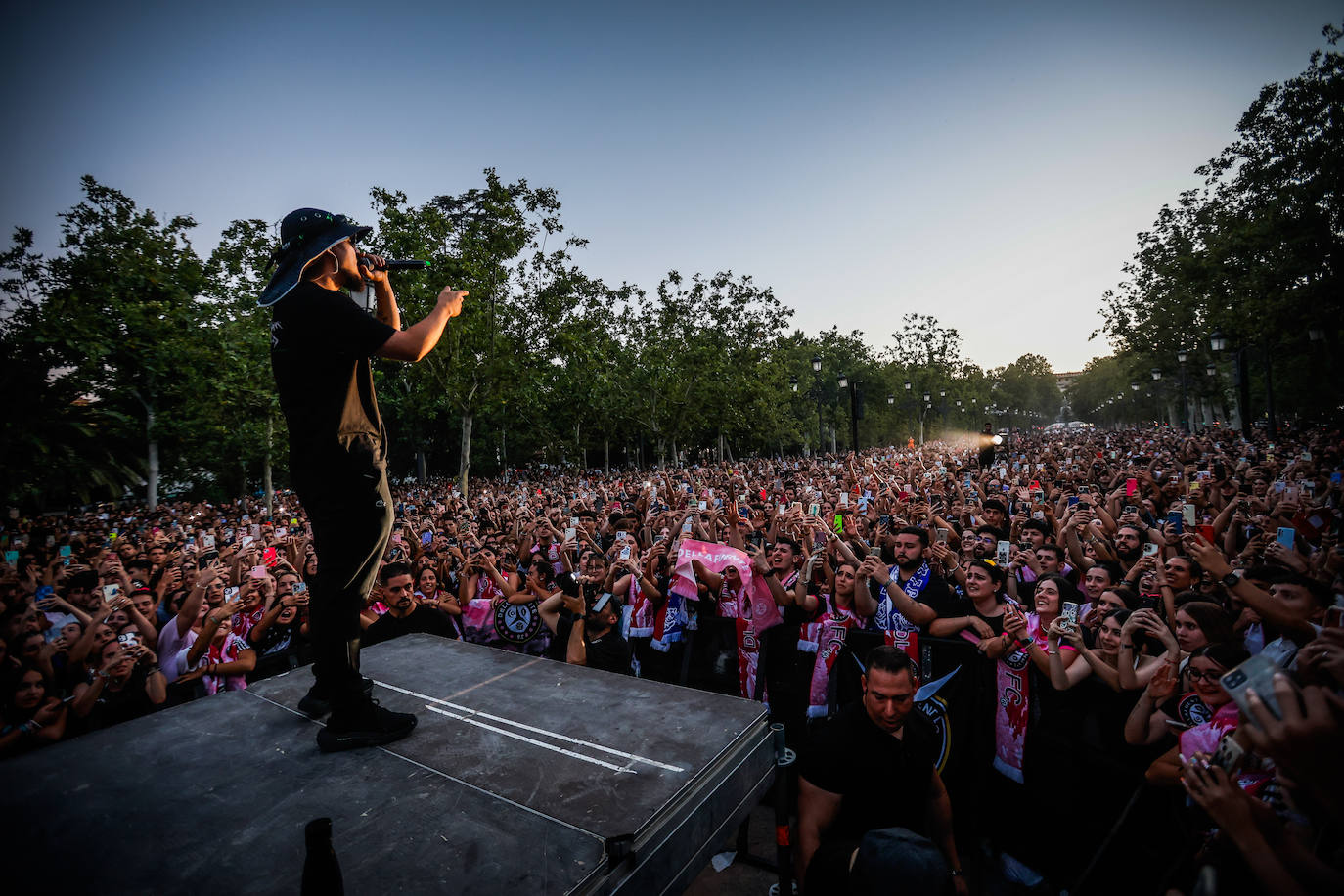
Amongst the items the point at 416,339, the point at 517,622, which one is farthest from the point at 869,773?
the point at 517,622

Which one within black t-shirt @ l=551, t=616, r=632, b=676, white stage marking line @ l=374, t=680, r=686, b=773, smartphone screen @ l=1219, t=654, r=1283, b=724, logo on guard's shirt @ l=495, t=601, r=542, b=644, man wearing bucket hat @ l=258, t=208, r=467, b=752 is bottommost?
black t-shirt @ l=551, t=616, r=632, b=676

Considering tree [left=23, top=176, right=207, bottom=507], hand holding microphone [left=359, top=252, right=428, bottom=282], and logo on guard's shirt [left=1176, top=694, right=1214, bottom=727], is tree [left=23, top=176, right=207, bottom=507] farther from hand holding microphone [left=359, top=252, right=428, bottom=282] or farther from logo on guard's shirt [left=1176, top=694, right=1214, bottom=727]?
logo on guard's shirt [left=1176, top=694, right=1214, bottom=727]

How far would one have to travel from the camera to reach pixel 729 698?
298 cm

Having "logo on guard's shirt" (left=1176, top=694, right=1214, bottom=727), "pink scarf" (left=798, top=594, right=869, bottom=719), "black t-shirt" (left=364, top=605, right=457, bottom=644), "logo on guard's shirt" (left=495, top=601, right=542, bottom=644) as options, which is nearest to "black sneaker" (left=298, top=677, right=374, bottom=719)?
"black t-shirt" (left=364, top=605, right=457, bottom=644)

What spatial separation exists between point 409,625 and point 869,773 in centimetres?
459

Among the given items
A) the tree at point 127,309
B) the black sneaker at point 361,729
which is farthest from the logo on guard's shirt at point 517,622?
the tree at point 127,309

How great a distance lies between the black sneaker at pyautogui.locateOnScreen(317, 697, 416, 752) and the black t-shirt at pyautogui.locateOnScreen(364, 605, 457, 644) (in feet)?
9.48

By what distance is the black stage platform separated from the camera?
1.78m

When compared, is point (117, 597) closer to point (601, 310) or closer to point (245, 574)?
point (245, 574)

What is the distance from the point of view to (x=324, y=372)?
2.38 meters

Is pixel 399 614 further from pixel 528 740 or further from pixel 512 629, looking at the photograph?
pixel 528 740

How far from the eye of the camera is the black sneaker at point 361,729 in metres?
2.50

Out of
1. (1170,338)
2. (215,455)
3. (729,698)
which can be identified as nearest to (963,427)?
(1170,338)

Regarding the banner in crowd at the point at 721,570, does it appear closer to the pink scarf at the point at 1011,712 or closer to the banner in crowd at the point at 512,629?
the banner in crowd at the point at 512,629
